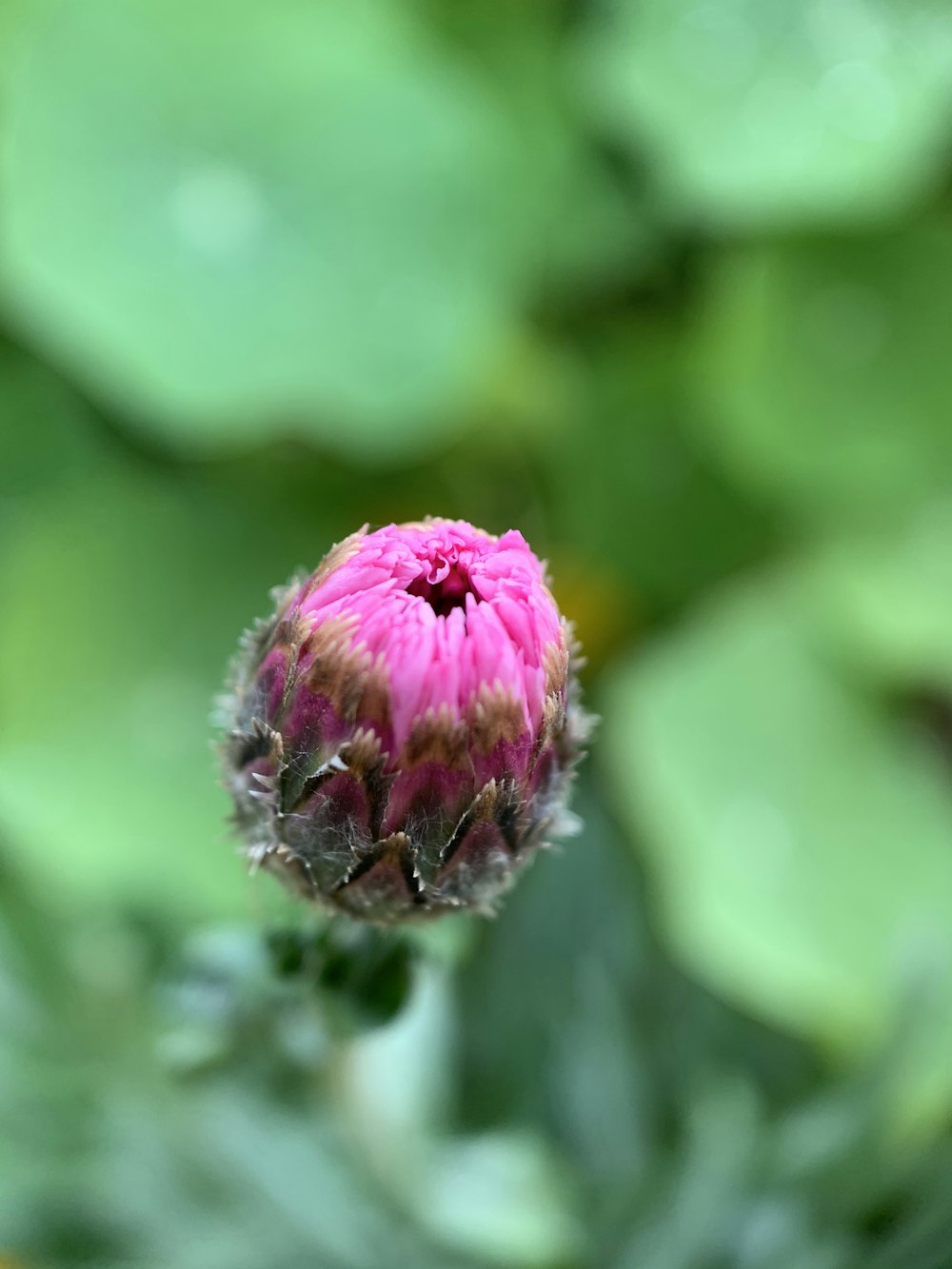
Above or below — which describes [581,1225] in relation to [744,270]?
below

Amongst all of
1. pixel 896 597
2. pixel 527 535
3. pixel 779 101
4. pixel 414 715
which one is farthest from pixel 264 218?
pixel 414 715

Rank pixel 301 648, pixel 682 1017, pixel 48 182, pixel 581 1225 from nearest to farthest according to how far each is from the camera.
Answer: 1. pixel 301 648
2. pixel 581 1225
3. pixel 682 1017
4. pixel 48 182

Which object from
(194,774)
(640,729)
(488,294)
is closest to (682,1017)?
(640,729)

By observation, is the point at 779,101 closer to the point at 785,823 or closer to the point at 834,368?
the point at 834,368

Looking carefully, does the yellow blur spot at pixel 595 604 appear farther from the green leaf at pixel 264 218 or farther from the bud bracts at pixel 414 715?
the bud bracts at pixel 414 715

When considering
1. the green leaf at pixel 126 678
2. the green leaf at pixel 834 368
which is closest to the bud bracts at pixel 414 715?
the green leaf at pixel 126 678

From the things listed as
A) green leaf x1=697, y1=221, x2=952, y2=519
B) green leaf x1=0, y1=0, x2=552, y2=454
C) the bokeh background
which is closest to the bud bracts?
the bokeh background

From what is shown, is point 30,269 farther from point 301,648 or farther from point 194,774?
point 301,648
